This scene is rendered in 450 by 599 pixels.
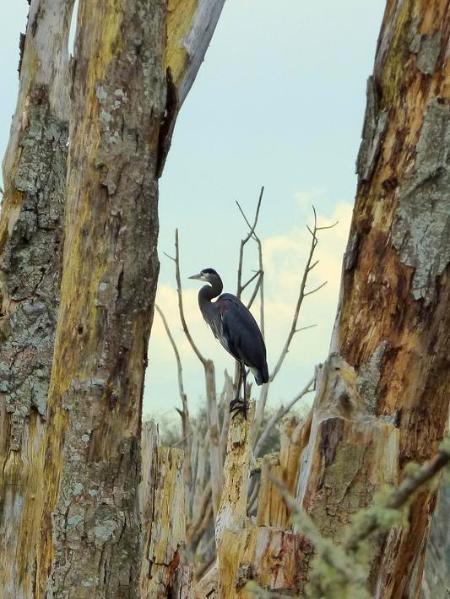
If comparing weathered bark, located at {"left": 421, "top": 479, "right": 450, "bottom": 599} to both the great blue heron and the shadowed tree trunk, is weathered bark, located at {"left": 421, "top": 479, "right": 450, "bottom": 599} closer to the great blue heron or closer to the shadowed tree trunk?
the great blue heron

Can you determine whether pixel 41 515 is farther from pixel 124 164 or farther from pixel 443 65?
pixel 443 65

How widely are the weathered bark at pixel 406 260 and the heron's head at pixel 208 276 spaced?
14.4ft

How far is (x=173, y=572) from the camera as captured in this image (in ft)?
18.5

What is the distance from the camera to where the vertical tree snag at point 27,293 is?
17.8ft

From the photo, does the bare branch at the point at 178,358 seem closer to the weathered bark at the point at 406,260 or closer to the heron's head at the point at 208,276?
the heron's head at the point at 208,276

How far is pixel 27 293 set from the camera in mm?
5434

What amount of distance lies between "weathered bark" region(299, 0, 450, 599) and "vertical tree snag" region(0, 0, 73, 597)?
6.15ft

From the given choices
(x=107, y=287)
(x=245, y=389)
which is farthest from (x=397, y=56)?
(x=245, y=389)

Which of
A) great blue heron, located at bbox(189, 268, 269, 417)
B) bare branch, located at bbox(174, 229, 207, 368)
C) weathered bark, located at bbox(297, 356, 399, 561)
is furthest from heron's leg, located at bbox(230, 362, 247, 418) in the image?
weathered bark, located at bbox(297, 356, 399, 561)

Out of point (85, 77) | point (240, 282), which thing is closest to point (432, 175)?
point (85, 77)

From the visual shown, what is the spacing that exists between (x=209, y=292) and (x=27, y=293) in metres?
3.02

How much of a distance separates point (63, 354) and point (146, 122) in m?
0.86

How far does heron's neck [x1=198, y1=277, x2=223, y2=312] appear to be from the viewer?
8.20m

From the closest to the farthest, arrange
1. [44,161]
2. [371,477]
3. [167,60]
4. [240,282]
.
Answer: [371,477] → [167,60] → [44,161] → [240,282]
